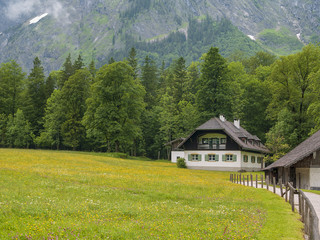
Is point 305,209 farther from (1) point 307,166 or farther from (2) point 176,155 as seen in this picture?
(2) point 176,155

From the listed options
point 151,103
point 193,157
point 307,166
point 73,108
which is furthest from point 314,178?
point 151,103

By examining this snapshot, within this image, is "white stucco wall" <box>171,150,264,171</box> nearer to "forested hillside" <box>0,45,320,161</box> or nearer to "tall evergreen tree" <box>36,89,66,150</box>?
"forested hillside" <box>0,45,320,161</box>

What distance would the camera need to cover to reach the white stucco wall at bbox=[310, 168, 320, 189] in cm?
3734

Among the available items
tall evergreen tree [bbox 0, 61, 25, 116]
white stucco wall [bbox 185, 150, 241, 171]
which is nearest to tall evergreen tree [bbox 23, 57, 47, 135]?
tall evergreen tree [bbox 0, 61, 25, 116]

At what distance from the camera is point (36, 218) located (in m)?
14.1

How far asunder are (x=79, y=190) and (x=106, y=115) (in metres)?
48.9

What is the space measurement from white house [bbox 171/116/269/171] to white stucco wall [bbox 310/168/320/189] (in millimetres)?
25243

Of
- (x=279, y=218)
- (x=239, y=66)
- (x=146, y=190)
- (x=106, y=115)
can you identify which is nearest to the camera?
(x=279, y=218)

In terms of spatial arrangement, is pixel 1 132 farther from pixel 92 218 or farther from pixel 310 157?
pixel 92 218

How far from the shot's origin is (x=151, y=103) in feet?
341

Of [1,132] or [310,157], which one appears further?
[1,132]

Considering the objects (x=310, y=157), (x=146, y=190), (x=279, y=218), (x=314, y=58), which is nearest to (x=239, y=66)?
(x=314, y=58)

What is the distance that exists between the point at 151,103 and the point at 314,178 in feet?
229

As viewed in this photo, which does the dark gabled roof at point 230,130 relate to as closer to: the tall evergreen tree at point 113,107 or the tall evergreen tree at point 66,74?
the tall evergreen tree at point 113,107
